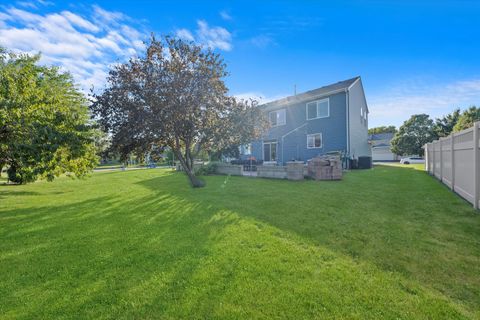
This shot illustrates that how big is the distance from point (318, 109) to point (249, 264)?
18095 millimetres

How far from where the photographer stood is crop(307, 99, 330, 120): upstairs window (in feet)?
60.5

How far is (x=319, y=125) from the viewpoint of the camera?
18812 millimetres

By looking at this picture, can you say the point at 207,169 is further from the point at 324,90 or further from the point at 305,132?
the point at 324,90

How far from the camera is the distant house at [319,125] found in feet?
57.5

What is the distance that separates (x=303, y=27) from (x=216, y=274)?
43.3 ft

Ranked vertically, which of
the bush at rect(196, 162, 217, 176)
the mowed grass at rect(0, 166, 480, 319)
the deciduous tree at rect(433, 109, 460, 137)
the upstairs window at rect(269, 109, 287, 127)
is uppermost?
the deciduous tree at rect(433, 109, 460, 137)

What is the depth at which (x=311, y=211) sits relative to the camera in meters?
5.75

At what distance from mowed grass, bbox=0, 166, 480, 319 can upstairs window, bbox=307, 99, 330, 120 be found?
13.6 metres

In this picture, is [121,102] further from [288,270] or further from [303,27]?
[303,27]

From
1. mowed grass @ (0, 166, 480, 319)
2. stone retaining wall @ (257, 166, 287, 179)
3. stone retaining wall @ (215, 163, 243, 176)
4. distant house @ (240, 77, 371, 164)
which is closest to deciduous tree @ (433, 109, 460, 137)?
distant house @ (240, 77, 371, 164)

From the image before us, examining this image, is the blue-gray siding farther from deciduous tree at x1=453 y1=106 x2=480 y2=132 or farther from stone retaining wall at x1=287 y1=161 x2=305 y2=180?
deciduous tree at x1=453 y1=106 x2=480 y2=132

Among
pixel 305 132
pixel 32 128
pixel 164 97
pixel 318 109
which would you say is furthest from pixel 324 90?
pixel 32 128

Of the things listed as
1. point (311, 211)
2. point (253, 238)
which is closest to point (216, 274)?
point (253, 238)

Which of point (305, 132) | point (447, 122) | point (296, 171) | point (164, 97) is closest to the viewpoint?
point (164, 97)
